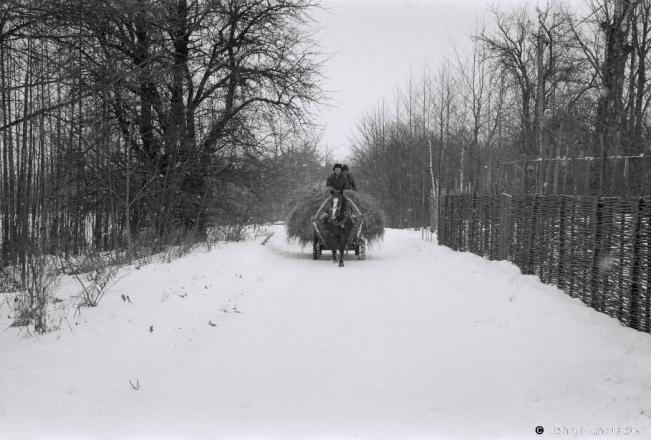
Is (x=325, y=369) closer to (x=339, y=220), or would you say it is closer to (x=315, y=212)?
(x=339, y=220)

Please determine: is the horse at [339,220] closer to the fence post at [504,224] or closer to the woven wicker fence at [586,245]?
the woven wicker fence at [586,245]

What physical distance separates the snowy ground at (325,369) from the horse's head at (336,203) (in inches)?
223

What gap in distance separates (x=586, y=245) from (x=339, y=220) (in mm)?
7983

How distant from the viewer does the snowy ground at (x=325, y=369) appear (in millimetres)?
4238

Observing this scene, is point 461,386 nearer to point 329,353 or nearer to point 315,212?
point 329,353

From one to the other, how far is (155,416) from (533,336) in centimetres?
429

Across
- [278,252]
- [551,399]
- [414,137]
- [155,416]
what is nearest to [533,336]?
[551,399]

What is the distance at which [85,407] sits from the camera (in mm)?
4516

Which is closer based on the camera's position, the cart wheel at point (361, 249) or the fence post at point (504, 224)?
the fence post at point (504, 224)

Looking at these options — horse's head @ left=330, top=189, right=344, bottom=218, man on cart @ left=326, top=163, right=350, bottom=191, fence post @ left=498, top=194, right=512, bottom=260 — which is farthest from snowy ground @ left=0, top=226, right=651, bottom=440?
man on cart @ left=326, top=163, right=350, bottom=191

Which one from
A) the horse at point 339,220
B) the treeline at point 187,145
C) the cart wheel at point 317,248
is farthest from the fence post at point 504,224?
the treeline at point 187,145

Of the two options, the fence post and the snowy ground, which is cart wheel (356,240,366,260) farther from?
the snowy ground

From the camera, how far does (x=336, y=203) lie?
48.9 feet

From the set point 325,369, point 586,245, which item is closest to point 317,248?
point 586,245
